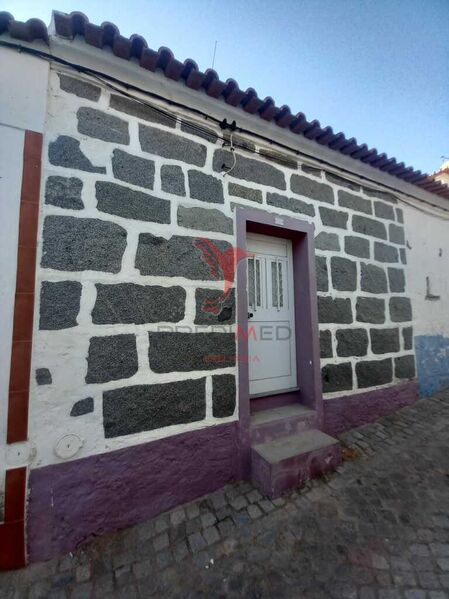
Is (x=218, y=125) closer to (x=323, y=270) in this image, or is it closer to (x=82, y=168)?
(x=82, y=168)

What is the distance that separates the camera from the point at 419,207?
434 cm

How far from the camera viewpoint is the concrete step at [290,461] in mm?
2148

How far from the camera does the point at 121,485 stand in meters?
1.88

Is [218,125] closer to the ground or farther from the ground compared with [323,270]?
farther from the ground

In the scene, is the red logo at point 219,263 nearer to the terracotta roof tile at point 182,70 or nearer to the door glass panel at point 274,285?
the door glass panel at point 274,285

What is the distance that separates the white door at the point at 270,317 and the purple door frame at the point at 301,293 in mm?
84

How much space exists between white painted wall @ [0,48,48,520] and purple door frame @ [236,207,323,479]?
176 centimetres

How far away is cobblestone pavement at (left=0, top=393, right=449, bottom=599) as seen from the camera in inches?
58.2

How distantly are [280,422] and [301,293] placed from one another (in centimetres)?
146

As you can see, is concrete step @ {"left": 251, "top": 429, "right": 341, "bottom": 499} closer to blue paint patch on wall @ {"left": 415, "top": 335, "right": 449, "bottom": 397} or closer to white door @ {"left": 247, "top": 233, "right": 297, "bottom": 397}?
→ white door @ {"left": 247, "top": 233, "right": 297, "bottom": 397}

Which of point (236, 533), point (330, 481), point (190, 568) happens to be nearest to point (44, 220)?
point (190, 568)

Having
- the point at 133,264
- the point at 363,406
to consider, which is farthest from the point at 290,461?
the point at 133,264

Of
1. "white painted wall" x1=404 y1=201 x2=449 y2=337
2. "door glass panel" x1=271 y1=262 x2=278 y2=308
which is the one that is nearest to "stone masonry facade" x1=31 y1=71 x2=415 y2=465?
"door glass panel" x1=271 y1=262 x2=278 y2=308

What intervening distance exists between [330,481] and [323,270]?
220 cm
